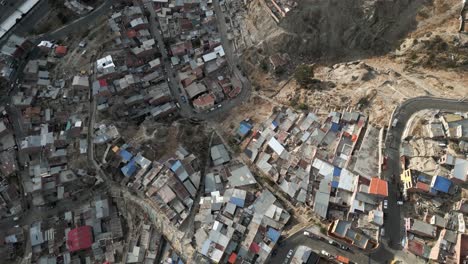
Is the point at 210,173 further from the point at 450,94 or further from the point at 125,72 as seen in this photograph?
the point at 450,94

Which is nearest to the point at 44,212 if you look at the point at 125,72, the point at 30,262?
the point at 30,262

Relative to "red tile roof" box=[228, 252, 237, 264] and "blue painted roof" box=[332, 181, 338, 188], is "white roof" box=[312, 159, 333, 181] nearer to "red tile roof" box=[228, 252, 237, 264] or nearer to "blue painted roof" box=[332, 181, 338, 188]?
"blue painted roof" box=[332, 181, 338, 188]

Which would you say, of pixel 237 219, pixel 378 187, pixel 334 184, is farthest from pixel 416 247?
pixel 237 219

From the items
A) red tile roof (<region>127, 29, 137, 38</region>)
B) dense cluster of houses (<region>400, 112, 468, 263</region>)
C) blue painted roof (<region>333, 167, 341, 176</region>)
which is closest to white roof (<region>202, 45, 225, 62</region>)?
red tile roof (<region>127, 29, 137, 38</region>)

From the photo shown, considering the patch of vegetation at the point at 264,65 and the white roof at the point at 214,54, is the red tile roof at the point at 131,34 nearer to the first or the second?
the white roof at the point at 214,54

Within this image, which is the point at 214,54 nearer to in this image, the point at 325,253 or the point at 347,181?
the point at 347,181
